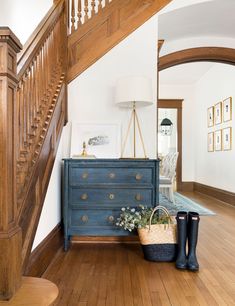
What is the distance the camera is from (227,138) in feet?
20.1

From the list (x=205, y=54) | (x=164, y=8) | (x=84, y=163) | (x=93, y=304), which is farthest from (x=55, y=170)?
(x=205, y=54)

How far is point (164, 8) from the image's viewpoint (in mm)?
3521

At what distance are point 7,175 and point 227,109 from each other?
5.62 m

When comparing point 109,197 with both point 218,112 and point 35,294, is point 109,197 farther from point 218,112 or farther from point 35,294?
point 218,112

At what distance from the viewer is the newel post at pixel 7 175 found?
134 cm

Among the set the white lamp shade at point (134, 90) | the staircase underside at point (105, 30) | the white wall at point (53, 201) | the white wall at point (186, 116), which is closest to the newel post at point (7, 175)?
the white wall at point (53, 201)

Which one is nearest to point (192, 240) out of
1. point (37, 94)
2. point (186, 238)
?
point (186, 238)

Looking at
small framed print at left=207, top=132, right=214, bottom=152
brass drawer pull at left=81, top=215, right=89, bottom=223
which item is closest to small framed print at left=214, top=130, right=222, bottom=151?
small framed print at left=207, top=132, right=214, bottom=152

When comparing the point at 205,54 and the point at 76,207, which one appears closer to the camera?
A: the point at 76,207

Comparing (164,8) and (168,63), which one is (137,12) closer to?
(164,8)

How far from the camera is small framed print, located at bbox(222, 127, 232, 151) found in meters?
6.00

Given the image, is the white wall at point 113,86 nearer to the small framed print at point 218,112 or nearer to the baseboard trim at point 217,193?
the baseboard trim at point 217,193

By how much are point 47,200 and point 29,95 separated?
991 millimetres

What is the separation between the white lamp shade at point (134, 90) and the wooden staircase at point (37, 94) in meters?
0.61
